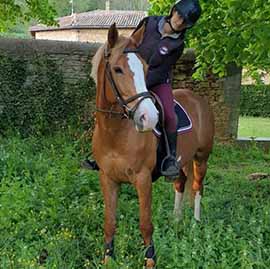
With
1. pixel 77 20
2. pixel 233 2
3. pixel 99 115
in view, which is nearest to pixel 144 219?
pixel 99 115

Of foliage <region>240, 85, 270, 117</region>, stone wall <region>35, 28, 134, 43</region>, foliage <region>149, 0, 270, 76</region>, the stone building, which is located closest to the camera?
foliage <region>149, 0, 270, 76</region>

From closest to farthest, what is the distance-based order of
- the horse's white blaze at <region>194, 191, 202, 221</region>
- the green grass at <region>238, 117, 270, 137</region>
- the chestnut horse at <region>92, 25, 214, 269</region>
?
the chestnut horse at <region>92, 25, 214, 269</region>
the horse's white blaze at <region>194, 191, 202, 221</region>
the green grass at <region>238, 117, 270, 137</region>

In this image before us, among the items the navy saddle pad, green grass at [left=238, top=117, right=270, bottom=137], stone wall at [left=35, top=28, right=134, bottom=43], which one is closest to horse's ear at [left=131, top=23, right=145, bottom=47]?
the navy saddle pad

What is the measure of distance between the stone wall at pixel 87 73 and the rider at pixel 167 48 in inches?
216

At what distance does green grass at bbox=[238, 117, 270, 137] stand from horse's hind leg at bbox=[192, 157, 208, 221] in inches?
262

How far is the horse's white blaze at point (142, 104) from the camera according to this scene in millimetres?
3561

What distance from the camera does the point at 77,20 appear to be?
40344 mm

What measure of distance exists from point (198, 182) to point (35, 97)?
4791mm

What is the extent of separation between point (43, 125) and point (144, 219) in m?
5.86

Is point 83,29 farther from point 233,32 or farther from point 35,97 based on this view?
point 233,32

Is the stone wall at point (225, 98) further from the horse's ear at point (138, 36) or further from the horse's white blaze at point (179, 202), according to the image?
the horse's ear at point (138, 36)

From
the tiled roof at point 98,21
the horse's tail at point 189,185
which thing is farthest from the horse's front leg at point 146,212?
the tiled roof at point 98,21

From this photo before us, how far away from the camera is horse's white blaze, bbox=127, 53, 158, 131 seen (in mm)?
3561

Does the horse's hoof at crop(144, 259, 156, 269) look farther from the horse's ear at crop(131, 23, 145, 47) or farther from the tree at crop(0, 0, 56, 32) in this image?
the tree at crop(0, 0, 56, 32)
